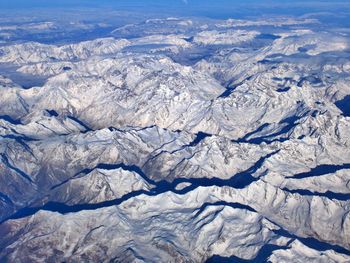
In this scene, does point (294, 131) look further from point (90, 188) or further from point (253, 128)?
point (90, 188)

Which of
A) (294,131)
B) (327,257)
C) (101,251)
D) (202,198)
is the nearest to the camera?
(327,257)

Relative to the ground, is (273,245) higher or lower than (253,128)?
higher

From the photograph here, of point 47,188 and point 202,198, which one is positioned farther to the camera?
point 47,188

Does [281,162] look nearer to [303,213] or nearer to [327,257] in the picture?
[303,213]

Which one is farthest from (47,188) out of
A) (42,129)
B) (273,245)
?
(273,245)

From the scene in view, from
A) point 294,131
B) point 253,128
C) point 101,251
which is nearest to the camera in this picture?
point 101,251

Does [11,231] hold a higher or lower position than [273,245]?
lower

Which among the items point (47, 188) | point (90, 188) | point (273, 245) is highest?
point (273, 245)

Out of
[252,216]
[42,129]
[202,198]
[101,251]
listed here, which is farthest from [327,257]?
[42,129]

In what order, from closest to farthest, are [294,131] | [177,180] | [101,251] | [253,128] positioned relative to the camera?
[101,251] < [177,180] < [294,131] < [253,128]
